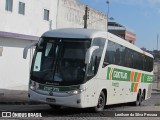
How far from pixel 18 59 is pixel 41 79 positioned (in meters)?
17.0

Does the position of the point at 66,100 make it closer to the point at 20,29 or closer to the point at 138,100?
the point at 138,100

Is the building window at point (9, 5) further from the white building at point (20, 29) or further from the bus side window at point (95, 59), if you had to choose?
the bus side window at point (95, 59)

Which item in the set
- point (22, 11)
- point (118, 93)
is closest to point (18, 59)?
point (22, 11)

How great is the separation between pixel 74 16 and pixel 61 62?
26335 mm

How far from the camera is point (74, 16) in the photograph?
41.5m

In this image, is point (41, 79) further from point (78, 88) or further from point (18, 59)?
point (18, 59)

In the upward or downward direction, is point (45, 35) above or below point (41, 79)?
above

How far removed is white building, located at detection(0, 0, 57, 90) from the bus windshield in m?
13.6

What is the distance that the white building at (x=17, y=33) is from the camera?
3001 centimetres

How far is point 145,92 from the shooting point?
87.3 ft

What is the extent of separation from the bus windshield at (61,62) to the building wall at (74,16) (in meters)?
21.8

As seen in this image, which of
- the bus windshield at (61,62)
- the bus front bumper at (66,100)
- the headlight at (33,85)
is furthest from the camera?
the headlight at (33,85)

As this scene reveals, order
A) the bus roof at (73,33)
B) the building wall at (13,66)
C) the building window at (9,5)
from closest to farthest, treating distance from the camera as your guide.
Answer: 1. the bus roof at (73,33)
2. the building window at (9,5)
3. the building wall at (13,66)

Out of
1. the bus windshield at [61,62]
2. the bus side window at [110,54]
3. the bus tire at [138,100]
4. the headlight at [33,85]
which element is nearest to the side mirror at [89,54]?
the bus windshield at [61,62]
